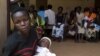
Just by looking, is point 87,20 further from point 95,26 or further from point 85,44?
point 85,44

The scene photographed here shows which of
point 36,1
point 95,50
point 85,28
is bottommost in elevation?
point 95,50

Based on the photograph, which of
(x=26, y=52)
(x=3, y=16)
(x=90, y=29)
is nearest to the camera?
(x=26, y=52)

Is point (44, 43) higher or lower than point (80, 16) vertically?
lower

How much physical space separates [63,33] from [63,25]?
0.29 meters

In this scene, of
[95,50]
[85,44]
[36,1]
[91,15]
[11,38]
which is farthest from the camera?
[36,1]

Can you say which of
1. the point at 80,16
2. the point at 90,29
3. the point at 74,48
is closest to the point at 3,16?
the point at 74,48

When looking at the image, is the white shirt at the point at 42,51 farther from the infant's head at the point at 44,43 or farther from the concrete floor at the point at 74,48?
the concrete floor at the point at 74,48

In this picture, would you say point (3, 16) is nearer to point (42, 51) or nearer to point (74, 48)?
point (42, 51)

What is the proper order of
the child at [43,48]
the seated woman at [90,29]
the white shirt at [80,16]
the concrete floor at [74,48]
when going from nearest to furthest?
the child at [43,48], the concrete floor at [74,48], the seated woman at [90,29], the white shirt at [80,16]

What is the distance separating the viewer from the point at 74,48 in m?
7.56

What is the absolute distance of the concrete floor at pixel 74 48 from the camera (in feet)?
22.9

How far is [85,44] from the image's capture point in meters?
8.19

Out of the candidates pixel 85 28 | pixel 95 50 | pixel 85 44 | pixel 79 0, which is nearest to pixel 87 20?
pixel 85 28

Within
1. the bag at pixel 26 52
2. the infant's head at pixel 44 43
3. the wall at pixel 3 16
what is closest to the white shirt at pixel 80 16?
the wall at pixel 3 16
